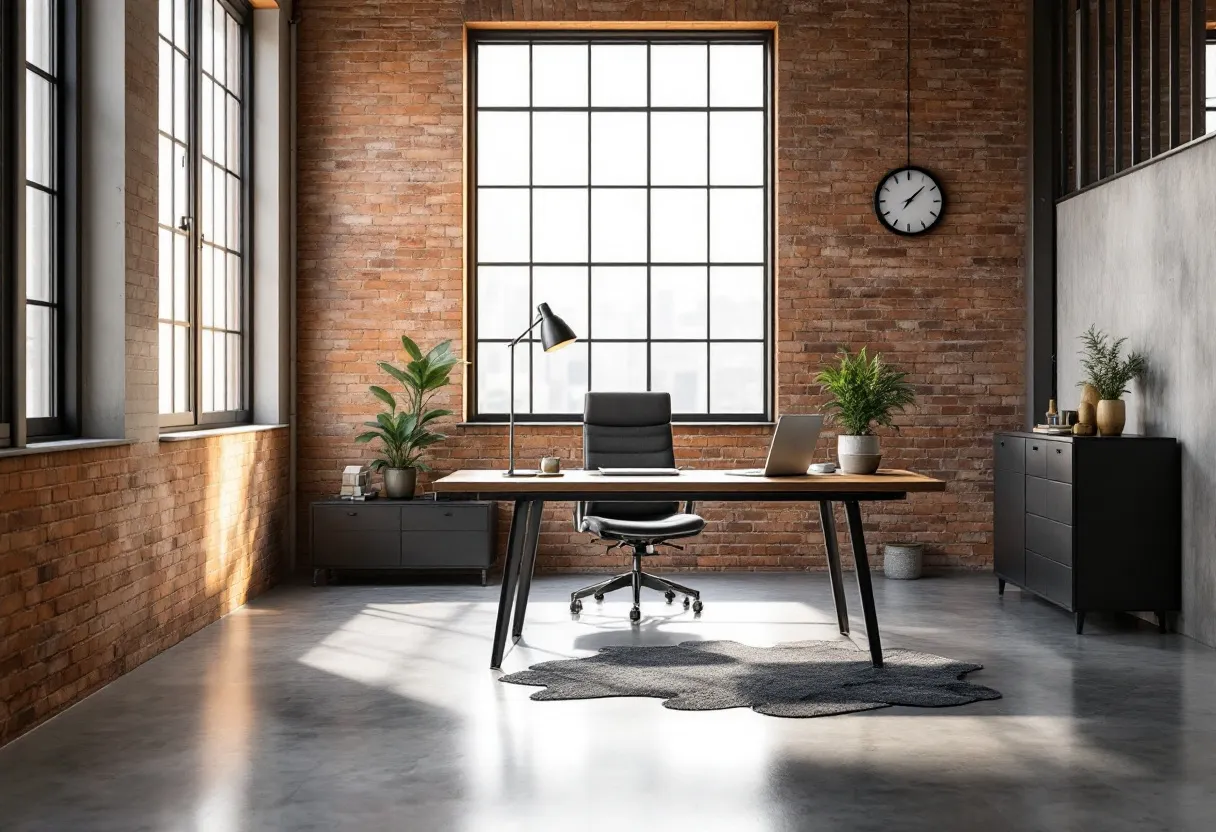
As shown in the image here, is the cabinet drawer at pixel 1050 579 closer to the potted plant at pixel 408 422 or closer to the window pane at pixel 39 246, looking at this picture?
the potted plant at pixel 408 422


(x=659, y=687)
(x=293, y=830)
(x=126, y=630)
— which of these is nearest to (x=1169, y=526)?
(x=659, y=687)

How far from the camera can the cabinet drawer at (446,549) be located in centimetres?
718

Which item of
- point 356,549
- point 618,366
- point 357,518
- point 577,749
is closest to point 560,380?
point 618,366

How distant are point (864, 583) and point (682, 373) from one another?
10.6 feet

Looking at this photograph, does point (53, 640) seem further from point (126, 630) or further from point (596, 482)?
point (596, 482)

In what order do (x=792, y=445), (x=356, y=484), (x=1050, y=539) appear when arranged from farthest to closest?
(x=356, y=484) → (x=1050, y=539) → (x=792, y=445)

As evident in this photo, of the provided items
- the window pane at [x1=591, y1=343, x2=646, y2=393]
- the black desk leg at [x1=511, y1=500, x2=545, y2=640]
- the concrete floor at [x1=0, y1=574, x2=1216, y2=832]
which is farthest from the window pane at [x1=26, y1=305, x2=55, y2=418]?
the window pane at [x1=591, y1=343, x2=646, y2=393]

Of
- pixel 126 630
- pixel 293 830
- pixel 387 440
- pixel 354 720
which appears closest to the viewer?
pixel 293 830

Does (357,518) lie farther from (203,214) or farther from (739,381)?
(739,381)

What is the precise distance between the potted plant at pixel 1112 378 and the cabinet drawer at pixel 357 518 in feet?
13.0

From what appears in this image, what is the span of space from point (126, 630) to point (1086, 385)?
184 inches

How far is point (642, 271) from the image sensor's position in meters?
7.93

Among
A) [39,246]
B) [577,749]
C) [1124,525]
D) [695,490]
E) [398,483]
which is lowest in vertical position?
[577,749]

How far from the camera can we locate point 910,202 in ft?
25.4
